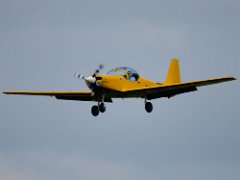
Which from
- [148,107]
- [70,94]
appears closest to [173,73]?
[148,107]

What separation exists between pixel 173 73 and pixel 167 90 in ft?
17.6

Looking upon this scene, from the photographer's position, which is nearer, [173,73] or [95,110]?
[95,110]

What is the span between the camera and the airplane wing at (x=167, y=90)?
4240cm

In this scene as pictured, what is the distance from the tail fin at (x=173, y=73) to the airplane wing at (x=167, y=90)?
372cm

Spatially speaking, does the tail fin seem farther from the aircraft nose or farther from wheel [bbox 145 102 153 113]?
the aircraft nose

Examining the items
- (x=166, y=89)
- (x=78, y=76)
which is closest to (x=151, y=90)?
(x=166, y=89)

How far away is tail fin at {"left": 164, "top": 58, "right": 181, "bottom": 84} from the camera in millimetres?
49188

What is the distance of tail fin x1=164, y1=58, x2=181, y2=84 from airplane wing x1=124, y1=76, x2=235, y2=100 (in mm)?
3723

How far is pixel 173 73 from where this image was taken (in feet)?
163

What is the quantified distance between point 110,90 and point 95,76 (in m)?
1.22

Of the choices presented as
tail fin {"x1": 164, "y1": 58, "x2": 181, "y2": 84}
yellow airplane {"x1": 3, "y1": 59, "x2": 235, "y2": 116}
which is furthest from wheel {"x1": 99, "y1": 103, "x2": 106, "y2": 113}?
tail fin {"x1": 164, "y1": 58, "x2": 181, "y2": 84}

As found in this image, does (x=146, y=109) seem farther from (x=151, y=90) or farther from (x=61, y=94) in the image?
(x=61, y=94)

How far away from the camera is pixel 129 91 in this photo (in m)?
43.2

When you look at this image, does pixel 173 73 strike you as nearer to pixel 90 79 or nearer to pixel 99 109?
pixel 99 109
